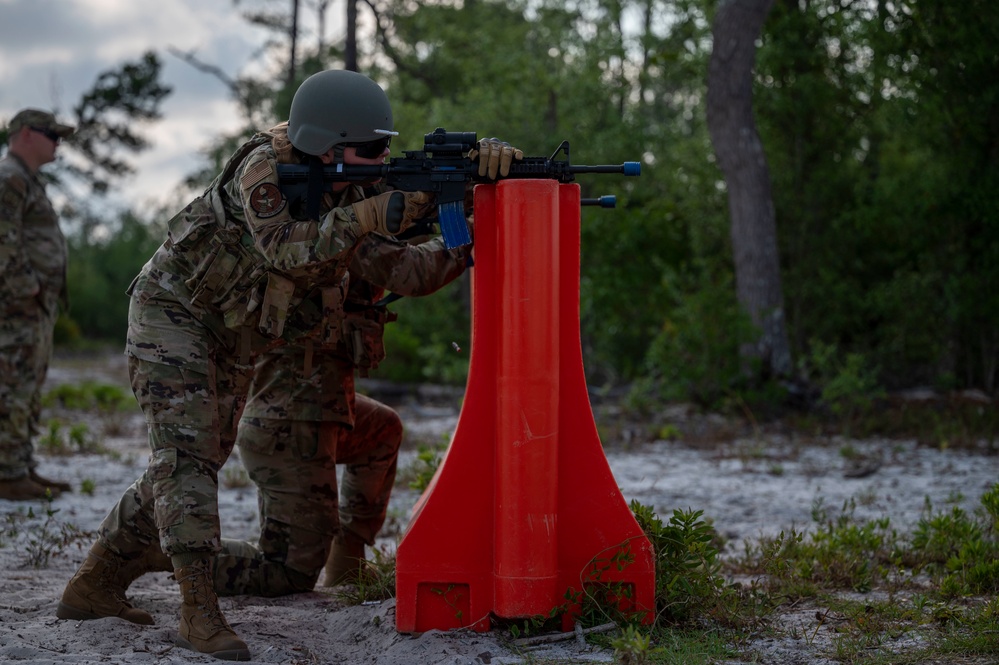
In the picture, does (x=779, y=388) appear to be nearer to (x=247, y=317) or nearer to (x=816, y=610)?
(x=816, y=610)

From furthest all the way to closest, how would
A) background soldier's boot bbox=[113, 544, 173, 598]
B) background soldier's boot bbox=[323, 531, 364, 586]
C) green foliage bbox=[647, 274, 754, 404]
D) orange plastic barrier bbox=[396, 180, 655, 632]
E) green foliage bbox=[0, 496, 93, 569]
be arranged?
green foliage bbox=[647, 274, 754, 404] → green foliage bbox=[0, 496, 93, 569] → background soldier's boot bbox=[323, 531, 364, 586] → background soldier's boot bbox=[113, 544, 173, 598] → orange plastic barrier bbox=[396, 180, 655, 632]

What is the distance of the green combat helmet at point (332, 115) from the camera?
381 centimetres

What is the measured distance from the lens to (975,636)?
3.48m

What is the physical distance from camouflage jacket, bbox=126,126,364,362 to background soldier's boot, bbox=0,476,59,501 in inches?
126

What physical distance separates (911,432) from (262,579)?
6702 millimetres

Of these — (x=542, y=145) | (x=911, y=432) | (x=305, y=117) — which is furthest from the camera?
(x=542, y=145)

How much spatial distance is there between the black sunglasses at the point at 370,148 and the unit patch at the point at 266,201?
0.38m

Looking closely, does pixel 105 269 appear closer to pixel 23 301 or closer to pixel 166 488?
pixel 23 301

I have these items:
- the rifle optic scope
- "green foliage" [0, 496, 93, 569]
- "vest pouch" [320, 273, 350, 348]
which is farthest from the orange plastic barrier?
"green foliage" [0, 496, 93, 569]

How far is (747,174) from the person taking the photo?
10758 millimetres

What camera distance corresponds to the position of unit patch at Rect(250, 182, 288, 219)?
369cm

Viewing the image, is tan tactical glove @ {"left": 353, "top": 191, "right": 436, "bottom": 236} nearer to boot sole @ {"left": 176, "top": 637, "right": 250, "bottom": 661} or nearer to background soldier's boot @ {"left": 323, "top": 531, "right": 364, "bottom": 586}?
boot sole @ {"left": 176, "top": 637, "right": 250, "bottom": 661}

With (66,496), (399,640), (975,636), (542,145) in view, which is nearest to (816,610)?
(975,636)

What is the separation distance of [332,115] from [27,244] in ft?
13.5
